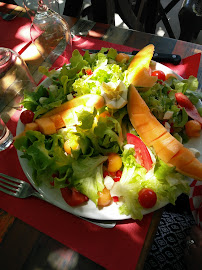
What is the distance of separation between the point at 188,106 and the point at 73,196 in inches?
28.0

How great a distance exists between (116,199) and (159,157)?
264 millimetres

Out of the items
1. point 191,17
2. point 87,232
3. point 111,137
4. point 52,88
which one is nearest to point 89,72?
point 52,88

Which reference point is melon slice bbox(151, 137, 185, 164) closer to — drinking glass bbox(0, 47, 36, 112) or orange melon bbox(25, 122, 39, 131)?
orange melon bbox(25, 122, 39, 131)

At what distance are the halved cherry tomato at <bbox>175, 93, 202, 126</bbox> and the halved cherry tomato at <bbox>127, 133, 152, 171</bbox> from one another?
316mm

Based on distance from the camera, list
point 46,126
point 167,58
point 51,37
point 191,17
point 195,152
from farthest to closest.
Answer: point 191,17
point 51,37
point 167,58
point 46,126
point 195,152

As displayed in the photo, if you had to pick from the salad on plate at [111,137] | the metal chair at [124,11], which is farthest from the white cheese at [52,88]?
the metal chair at [124,11]

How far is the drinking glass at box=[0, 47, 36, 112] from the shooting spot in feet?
4.27

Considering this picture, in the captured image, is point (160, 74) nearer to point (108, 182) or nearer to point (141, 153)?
point (141, 153)

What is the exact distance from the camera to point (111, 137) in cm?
103

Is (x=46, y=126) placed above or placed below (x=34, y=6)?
below

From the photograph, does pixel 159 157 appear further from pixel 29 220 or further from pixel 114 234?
pixel 29 220

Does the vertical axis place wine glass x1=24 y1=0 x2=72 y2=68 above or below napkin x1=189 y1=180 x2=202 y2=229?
above

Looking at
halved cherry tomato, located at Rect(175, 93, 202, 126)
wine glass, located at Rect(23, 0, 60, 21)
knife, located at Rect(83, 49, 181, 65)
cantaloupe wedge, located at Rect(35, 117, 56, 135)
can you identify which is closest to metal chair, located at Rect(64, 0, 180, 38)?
wine glass, located at Rect(23, 0, 60, 21)

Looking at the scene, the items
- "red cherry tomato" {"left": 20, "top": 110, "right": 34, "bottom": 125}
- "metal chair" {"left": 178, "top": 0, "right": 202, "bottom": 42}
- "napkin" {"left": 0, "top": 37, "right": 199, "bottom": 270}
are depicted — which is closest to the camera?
"napkin" {"left": 0, "top": 37, "right": 199, "bottom": 270}
